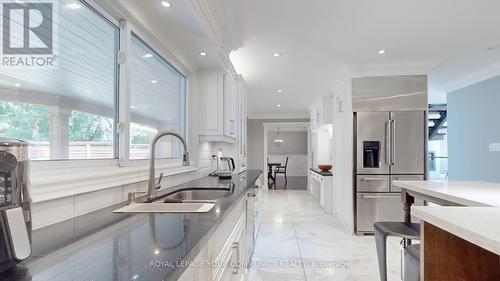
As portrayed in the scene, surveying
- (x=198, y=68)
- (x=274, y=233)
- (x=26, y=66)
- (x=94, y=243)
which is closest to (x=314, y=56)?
(x=198, y=68)

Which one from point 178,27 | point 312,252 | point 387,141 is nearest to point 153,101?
point 178,27

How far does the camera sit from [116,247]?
83 centimetres

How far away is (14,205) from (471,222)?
147cm

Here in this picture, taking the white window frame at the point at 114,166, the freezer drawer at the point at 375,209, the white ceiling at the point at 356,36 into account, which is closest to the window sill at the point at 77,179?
the white window frame at the point at 114,166

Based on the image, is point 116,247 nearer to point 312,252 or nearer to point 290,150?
point 312,252

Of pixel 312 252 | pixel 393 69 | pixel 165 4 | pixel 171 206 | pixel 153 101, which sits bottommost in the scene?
pixel 312 252

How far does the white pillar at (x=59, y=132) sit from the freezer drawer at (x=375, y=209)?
3.69m

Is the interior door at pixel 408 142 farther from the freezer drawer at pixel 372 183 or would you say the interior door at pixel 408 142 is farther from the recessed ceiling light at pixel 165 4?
the recessed ceiling light at pixel 165 4

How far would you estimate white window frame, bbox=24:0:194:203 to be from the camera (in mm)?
1110

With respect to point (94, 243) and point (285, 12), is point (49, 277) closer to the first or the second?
point (94, 243)

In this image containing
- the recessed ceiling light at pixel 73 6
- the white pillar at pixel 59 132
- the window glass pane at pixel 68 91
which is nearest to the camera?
the window glass pane at pixel 68 91

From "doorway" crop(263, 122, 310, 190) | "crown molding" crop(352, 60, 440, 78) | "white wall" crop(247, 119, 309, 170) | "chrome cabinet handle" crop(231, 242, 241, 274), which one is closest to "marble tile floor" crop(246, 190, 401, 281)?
"chrome cabinet handle" crop(231, 242, 241, 274)

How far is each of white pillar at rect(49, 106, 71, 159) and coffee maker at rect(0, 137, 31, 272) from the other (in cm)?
59

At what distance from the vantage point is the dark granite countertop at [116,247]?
0.66 meters
